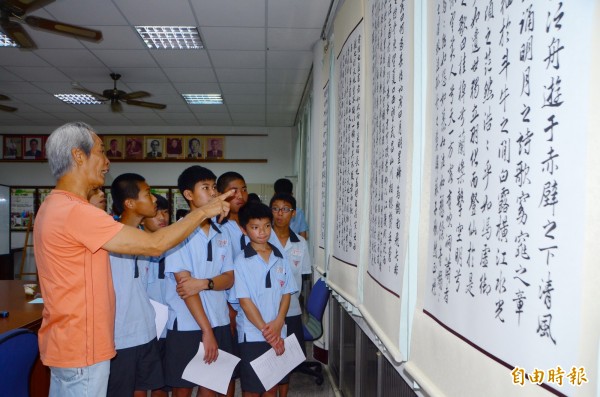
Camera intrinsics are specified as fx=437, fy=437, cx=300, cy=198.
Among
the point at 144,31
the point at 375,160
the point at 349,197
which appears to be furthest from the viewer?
the point at 144,31

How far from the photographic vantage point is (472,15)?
88 cm

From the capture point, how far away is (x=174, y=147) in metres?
8.02

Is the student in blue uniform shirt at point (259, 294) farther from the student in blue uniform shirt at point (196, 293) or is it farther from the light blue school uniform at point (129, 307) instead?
the light blue school uniform at point (129, 307)

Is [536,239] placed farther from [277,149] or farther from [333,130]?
[277,149]

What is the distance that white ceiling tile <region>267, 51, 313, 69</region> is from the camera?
14.5ft

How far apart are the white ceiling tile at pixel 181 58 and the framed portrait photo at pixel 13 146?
4809 millimetres

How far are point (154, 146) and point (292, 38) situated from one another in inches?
188

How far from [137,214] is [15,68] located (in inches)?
160

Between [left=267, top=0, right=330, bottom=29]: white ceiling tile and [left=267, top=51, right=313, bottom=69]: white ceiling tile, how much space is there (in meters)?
0.64

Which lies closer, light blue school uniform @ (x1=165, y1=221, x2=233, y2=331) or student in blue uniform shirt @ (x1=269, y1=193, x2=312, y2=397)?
light blue school uniform @ (x1=165, y1=221, x2=233, y2=331)

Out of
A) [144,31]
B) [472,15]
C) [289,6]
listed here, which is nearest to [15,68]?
[144,31]

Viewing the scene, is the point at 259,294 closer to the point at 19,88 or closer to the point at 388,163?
the point at 388,163

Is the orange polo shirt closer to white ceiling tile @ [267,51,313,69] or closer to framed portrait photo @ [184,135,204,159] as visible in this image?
white ceiling tile @ [267,51,313,69]

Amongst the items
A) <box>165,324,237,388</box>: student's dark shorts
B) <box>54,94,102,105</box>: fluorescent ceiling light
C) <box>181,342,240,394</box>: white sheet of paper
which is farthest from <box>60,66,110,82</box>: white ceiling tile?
<box>181,342,240,394</box>: white sheet of paper
